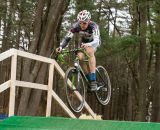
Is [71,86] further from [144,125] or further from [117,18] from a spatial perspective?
[117,18]

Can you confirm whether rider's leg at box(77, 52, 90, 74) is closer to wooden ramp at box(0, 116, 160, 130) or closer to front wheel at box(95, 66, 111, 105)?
front wheel at box(95, 66, 111, 105)

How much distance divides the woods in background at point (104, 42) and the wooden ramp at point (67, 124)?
723 centimetres

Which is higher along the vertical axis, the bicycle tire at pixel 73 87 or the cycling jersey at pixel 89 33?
the cycling jersey at pixel 89 33

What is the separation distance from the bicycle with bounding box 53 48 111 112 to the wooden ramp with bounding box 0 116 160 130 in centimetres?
279

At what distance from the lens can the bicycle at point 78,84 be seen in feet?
28.9

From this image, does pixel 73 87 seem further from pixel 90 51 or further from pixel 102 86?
pixel 102 86

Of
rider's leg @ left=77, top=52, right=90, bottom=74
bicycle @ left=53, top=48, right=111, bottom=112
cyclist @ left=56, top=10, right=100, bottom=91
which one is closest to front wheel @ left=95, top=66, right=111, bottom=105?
bicycle @ left=53, top=48, right=111, bottom=112

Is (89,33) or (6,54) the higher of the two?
(89,33)

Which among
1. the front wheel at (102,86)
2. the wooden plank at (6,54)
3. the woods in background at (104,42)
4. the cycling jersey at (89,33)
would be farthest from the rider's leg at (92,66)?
the woods in background at (104,42)

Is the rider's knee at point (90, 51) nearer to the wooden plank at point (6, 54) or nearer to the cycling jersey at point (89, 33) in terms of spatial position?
the cycling jersey at point (89, 33)

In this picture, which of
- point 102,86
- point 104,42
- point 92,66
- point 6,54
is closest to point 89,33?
point 92,66

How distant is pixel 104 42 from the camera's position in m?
23.7

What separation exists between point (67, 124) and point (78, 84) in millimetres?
3508

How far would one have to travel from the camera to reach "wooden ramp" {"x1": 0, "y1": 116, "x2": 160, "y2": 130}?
4.89 meters
